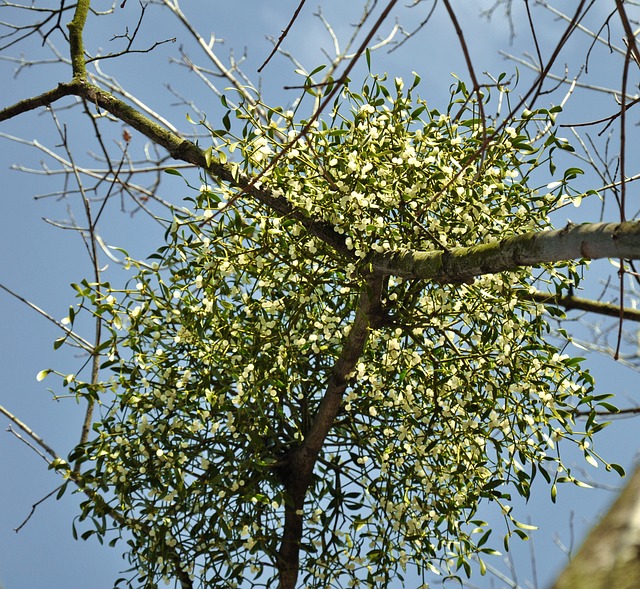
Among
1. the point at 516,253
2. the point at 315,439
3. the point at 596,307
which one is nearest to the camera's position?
the point at 516,253

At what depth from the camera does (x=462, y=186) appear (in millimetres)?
1759

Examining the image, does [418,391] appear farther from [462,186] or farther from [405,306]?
[462,186]

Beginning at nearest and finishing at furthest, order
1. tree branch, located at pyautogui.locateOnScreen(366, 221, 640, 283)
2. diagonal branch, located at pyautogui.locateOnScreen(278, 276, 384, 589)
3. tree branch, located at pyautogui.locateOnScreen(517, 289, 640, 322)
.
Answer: tree branch, located at pyautogui.locateOnScreen(366, 221, 640, 283) → diagonal branch, located at pyautogui.locateOnScreen(278, 276, 384, 589) → tree branch, located at pyautogui.locateOnScreen(517, 289, 640, 322)

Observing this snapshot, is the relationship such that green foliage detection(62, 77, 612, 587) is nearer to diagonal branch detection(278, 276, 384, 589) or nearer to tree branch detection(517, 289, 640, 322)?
diagonal branch detection(278, 276, 384, 589)

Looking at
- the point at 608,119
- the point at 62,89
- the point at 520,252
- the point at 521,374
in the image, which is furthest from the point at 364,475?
the point at 62,89

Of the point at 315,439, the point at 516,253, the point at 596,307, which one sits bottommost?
the point at 315,439

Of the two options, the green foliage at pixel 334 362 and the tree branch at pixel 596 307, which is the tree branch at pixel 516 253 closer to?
the green foliage at pixel 334 362

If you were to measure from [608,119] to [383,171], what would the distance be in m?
0.46

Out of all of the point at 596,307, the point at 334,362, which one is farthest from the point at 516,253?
the point at 596,307

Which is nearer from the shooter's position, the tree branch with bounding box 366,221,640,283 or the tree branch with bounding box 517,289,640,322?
the tree branch with bounding box 366,221,640,283

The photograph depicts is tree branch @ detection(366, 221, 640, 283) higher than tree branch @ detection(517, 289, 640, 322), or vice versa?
tree branch @ detection(517, 289, 640, 322)

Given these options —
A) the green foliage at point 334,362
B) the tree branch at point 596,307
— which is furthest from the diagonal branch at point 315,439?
the tree branch at point 596,307

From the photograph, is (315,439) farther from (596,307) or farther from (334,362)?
(596,307)

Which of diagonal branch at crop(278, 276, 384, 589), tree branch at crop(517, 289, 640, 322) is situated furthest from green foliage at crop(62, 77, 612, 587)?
tree branch at crop(517, 289, 640, 322)
